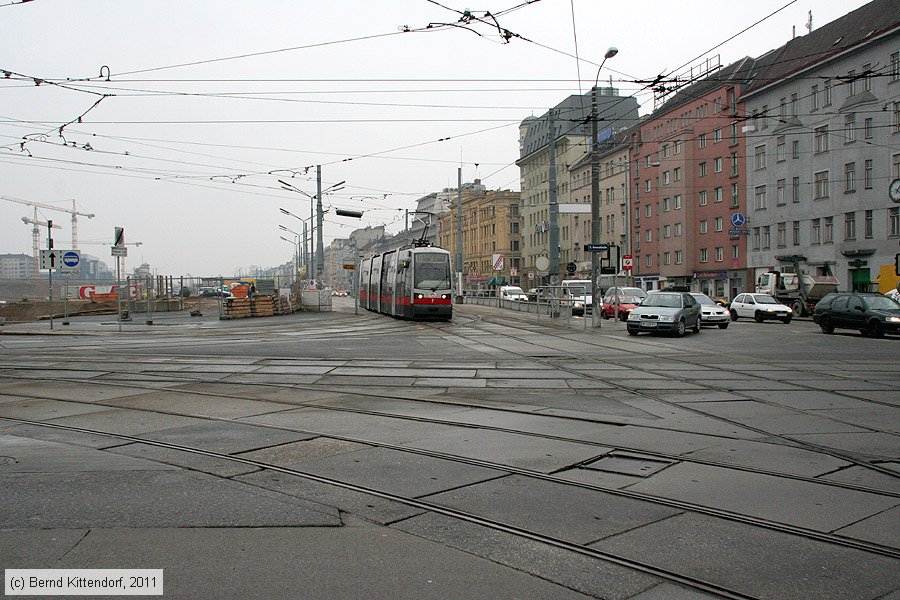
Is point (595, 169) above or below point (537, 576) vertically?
above

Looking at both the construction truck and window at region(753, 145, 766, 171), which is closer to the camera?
the construction truck

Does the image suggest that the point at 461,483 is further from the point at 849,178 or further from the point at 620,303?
the point at 849,178

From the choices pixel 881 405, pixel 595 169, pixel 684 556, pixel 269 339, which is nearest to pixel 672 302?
pixel 595 169

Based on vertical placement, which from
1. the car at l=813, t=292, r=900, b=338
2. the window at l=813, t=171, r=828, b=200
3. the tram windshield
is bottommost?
the car at l=813, t=292, r=900, b=338

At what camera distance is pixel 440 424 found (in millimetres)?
8969

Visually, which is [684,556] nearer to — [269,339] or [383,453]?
[383,453]

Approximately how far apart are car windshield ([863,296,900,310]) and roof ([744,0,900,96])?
1897 centimetres

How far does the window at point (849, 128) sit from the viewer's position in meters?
44.5

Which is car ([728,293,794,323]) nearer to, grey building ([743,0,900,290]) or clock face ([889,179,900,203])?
clock face ([889,179,900,203])

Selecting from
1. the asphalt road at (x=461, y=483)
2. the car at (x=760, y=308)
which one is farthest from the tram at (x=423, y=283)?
A: the asphalt road at (x=461, y=483)

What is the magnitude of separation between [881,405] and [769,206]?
48985mm

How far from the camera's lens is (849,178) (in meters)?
46.2

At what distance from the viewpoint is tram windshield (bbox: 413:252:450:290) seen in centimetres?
3222

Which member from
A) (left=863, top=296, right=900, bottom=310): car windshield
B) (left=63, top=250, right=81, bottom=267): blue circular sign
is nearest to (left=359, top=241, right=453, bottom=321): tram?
(left=63, top=250, right=81, bottom=267): blue circular sign
